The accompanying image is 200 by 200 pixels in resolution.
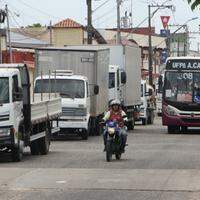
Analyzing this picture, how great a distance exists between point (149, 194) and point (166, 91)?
2253 cm

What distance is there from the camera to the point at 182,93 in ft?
117

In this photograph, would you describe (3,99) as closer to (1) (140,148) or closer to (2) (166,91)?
(1) (140,148)

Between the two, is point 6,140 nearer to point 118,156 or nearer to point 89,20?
point 118,156

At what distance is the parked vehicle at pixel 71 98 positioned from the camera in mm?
29016

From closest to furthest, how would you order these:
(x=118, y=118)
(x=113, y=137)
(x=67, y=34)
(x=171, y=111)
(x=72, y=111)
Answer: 1. (x=113, y=137)
2. (x=118, y=118)
3. (x=72, y=111)
4. (x=171, y=111)
5. (x=67, y=34)

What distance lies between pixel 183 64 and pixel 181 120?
2627 millimetres

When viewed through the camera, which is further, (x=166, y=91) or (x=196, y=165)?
(x=166, y=91)

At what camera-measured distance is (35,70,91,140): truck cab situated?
29016 mm

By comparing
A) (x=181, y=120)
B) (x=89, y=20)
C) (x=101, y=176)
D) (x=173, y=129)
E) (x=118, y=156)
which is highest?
(x=89, y=20)

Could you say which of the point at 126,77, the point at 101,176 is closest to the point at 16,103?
the point at 101,176

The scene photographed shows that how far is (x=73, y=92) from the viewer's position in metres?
29.7

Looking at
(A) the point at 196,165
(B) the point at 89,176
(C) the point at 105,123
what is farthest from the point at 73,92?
(B) the point at 89,176

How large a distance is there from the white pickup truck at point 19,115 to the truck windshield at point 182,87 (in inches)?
551

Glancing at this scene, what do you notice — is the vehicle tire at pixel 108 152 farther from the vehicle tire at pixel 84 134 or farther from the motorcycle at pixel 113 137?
the vehicle tire at pixel 84 134
